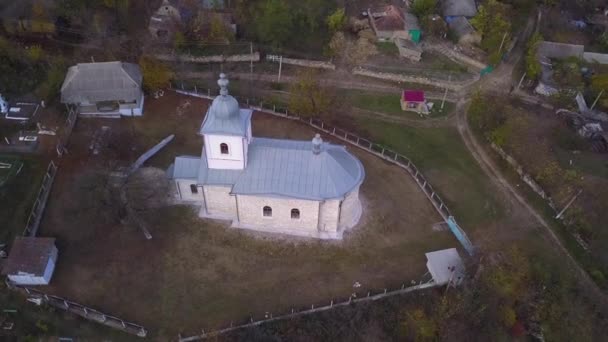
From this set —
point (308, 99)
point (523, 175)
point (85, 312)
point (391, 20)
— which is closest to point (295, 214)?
point (308, 99)

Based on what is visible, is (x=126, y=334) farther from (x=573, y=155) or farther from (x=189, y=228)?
(x=573, y=155)

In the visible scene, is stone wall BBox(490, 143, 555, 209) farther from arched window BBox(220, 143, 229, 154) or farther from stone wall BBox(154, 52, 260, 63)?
stone wall BBox(154, 52, 260, 63)

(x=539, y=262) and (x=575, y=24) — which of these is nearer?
(x=539, y=262)

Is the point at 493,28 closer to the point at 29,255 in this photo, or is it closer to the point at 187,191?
the point at 187,191

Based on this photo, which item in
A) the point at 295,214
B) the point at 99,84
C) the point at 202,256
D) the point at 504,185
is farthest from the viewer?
the point at 99,84

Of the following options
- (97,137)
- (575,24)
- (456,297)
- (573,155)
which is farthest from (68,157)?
(575,24)

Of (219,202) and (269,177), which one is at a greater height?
(269,177)

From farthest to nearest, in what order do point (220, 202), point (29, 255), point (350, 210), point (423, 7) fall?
1. point (423, 7)
2. point (350, 210)
3. point (220, 202)
4. point (29, 255)

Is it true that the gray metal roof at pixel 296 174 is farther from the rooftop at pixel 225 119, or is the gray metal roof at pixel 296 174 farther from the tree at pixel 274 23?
the tree at pixel 274 23
